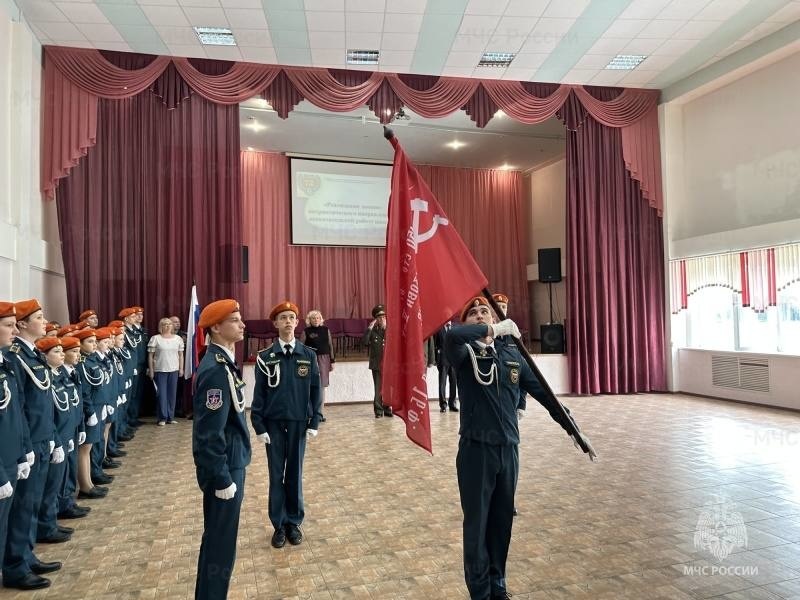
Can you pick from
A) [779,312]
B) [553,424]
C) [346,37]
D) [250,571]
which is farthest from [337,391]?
[779,312]

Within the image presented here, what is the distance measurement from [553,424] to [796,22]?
6.07 meters

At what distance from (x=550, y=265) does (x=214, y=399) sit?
33.4 ft

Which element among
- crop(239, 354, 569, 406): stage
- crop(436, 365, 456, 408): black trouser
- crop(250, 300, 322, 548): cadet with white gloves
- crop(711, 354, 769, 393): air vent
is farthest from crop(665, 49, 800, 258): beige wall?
crop(250, 300, 322, 548): cadet with white gloves

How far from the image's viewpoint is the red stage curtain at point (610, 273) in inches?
363

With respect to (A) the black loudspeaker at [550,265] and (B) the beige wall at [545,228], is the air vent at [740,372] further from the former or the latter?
(B) the beige wall at [545,228]

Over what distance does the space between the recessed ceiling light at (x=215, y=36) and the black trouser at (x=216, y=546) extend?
261 inches

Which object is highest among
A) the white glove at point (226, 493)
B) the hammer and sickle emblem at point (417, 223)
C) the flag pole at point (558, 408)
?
the hammer and sickle emblem at point (417, 223)

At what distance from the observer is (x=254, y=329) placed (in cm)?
1051

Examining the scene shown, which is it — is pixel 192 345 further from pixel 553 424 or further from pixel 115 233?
pixel 553 424

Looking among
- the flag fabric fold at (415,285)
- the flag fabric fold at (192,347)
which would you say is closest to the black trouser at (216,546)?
the flag fabric fold at (415,285)

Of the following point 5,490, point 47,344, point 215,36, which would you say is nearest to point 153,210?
point 215,36

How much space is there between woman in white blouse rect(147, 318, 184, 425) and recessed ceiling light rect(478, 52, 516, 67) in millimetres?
5743

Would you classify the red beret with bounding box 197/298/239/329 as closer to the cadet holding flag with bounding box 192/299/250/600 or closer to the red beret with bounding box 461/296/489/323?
the cadet holding flag with bounding box 192/299/250/600

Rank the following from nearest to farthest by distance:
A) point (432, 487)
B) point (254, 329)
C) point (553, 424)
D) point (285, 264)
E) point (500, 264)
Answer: point (432, 487) < point (553, 424) < point (254, 329) < point (285, 264) < point (500, 264)
